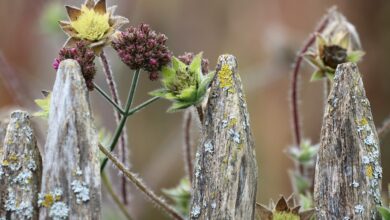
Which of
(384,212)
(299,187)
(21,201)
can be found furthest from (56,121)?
(299,187)

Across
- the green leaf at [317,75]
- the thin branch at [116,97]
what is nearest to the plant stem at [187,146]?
the thin branch at [116,97]

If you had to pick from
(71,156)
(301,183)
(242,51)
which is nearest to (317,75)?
(301,183)

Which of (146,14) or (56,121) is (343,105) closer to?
(56,121)

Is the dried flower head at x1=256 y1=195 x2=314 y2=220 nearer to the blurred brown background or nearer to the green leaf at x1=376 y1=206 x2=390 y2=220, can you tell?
the green leaf at x1=376 y1=206 x2=390 y2=220

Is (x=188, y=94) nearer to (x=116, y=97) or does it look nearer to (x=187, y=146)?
(x=116, y=97)

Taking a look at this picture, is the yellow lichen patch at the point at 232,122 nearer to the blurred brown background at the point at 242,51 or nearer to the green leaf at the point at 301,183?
the green leaf at the point at 301,183
